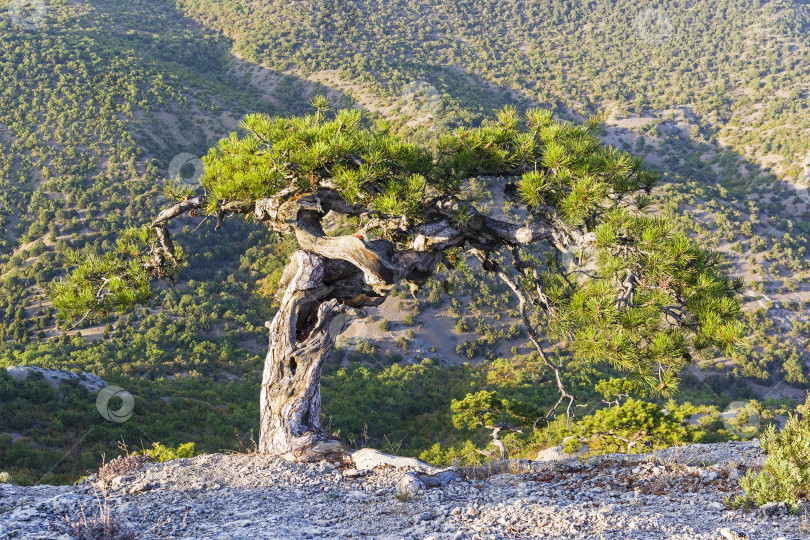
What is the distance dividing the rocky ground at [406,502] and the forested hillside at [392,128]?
159 cm

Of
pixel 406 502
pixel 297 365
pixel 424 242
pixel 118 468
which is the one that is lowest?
pixel 118 468

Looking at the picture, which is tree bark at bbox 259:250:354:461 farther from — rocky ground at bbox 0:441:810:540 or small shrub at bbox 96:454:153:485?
small shrub at bbox 96:454:153:485

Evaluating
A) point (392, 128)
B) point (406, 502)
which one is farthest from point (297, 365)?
point (392, 128)

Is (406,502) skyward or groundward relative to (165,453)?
skyward

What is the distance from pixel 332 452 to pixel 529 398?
19.8 metres

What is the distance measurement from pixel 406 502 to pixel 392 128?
45.3 meters

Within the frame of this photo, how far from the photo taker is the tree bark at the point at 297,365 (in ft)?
21.4

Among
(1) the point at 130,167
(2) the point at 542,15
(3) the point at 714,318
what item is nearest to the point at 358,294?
(3) the point at 714,318

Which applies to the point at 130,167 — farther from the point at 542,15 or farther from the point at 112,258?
the point at 542,15

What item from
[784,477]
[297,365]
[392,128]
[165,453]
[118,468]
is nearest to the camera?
[784,477]

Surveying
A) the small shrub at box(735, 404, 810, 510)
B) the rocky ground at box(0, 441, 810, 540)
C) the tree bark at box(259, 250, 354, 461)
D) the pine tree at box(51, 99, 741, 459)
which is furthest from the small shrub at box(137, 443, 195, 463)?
the small shrub at box(735, 404, 810, 510)

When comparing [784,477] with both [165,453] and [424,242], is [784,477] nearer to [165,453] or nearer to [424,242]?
[424,242]

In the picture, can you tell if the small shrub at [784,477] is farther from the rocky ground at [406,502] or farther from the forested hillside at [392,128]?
the forested hillside at [392,128]

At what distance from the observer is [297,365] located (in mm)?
6695
